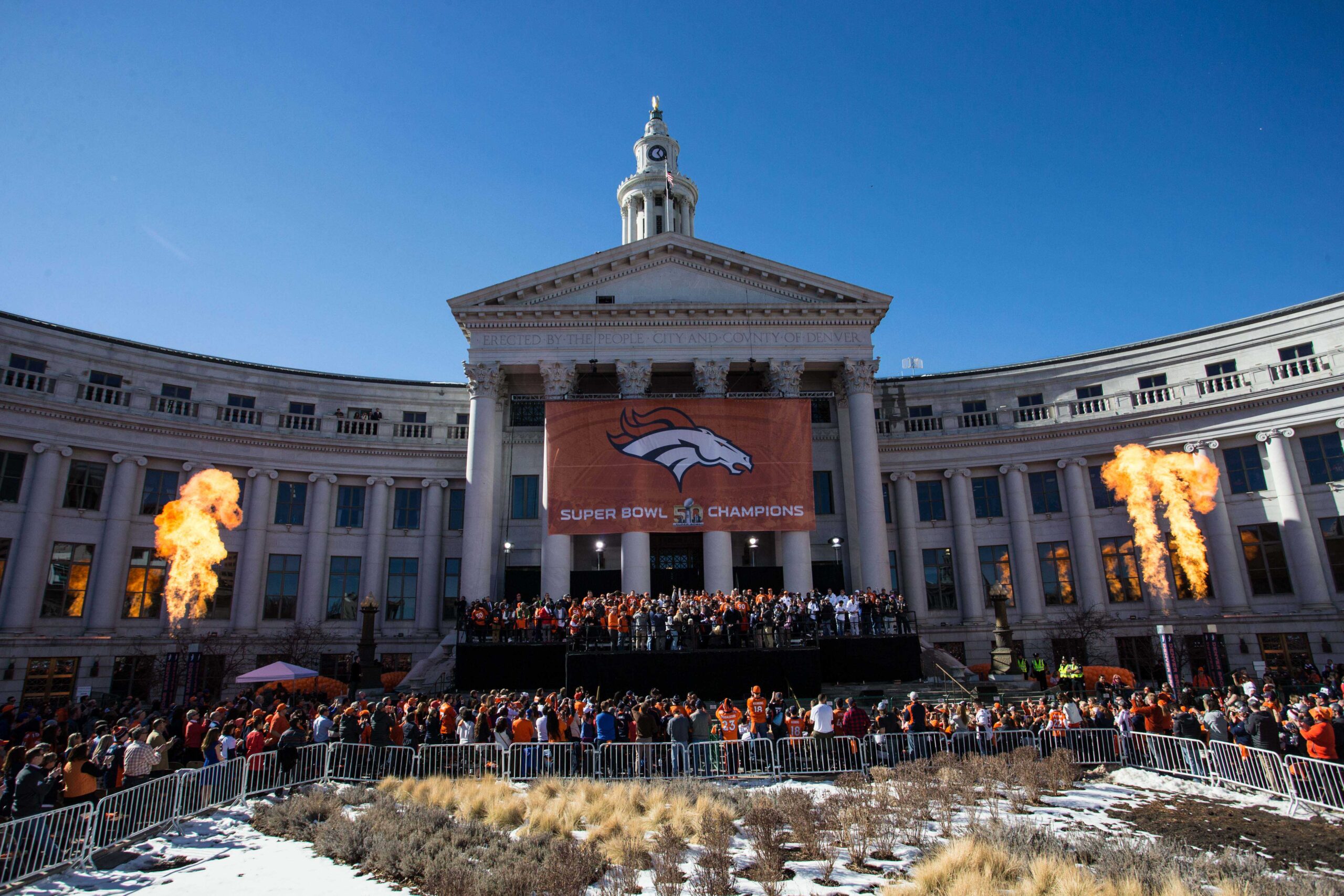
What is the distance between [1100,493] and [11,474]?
44817 millimetres

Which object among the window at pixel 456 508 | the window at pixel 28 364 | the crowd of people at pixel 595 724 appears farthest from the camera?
the window at pixel 456 508

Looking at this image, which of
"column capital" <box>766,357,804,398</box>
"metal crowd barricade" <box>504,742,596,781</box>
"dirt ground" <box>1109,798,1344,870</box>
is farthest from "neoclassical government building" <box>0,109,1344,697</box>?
"dirt ground" <box>1109,798,1344,870</box>

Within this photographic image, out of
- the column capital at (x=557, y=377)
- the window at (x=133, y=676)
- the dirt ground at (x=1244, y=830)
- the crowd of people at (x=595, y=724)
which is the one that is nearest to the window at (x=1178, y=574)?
the crowd of people at (x=595, y=724)

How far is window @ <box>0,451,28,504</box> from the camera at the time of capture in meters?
28.5

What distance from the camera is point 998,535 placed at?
1411 inches

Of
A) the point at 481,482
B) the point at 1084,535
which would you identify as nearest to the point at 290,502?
the point at 481,482

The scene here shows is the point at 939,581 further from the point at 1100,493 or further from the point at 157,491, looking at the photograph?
the point at 157,491

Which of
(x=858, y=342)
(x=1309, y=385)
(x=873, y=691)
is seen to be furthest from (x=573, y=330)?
(x=1309, y=385)

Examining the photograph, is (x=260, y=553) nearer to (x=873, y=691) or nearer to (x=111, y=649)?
(x=111, y=649)

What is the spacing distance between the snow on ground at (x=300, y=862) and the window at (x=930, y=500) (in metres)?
23.6

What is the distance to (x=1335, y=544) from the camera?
29578mm

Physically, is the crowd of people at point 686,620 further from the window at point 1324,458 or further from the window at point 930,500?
the window at point 1324,458

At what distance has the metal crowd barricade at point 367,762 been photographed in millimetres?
15227

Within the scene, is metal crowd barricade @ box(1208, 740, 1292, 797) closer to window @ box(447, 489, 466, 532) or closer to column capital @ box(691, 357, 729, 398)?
column capital @ box(691, 357, 729, 398)
